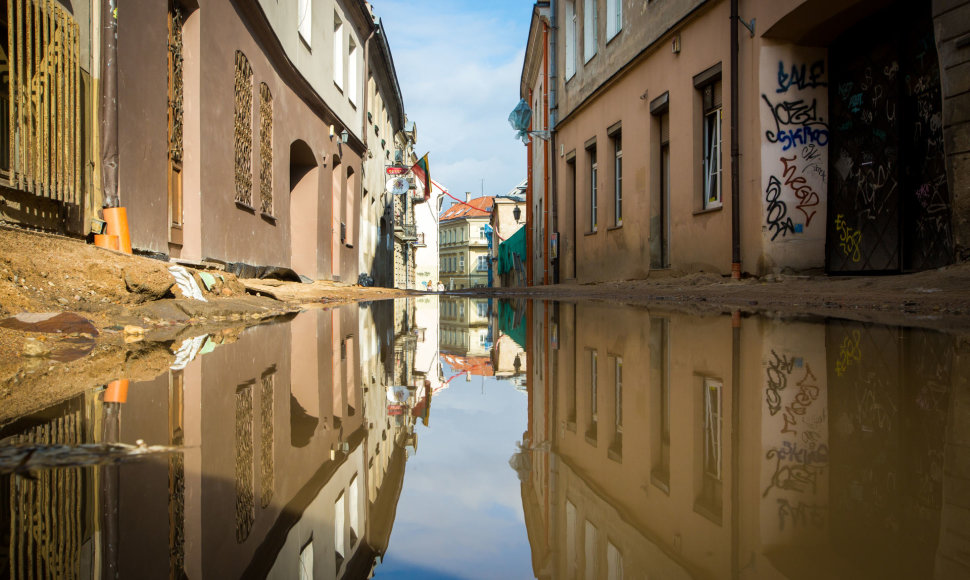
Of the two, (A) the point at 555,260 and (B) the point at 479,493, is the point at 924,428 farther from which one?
(A) the point at 555,260

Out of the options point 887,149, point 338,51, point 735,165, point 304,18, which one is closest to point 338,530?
point 887,149

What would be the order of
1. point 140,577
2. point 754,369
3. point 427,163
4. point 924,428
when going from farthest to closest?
1. point 427,163
2. point 754,369
3. point 924,428
4. point 140,577

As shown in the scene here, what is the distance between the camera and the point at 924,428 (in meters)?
1.29

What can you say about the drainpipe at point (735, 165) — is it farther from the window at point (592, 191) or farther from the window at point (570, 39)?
the window at point (570, 39)

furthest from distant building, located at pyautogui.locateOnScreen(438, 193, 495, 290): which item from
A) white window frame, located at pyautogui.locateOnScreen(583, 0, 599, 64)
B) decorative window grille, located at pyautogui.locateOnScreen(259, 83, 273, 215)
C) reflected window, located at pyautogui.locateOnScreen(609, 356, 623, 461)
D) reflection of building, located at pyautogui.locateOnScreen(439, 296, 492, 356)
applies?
reflected window, located at pyautogui.locateOnScreen(609, 356, 623, 461)

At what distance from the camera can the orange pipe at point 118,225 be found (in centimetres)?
517

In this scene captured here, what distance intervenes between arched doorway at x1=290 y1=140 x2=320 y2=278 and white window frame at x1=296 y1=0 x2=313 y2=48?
2002mm

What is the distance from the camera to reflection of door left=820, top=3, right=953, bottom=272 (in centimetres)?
662

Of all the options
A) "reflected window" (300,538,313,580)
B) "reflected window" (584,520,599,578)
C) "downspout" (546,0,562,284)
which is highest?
"downspout" (546,0,562,284)

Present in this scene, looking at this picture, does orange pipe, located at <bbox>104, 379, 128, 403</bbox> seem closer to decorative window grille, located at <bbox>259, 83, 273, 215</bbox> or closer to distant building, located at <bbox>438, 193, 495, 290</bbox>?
decorative window grille, located at <bbox>259, 83, 273, 215</bbox>

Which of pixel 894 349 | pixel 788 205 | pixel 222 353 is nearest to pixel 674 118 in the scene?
pixel 788 205

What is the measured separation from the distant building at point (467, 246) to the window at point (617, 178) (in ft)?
176

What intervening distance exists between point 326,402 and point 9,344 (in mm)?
1558

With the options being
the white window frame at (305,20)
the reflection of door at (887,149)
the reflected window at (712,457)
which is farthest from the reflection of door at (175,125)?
the reflection of door at (887,149)
